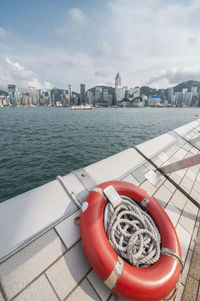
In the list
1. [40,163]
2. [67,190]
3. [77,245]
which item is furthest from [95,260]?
[40,163]

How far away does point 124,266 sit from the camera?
1108 millimetres

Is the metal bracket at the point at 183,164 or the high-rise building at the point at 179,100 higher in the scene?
the high-rise building at the point at 179,100

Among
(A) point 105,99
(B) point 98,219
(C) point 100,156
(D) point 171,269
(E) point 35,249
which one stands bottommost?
(C) point 100,156

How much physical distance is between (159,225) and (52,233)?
1322 mm

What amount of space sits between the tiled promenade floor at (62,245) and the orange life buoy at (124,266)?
7.2 inches

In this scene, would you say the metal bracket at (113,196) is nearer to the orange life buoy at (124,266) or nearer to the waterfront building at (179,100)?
the orange life buoy at (124,266)

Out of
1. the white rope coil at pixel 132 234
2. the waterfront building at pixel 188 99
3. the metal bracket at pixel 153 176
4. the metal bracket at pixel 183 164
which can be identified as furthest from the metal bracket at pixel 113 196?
the waterfront building at pixel 188 99

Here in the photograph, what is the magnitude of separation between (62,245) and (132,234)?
2.50 ft

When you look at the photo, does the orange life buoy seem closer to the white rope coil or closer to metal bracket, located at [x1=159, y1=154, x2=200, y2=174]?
the white rope coil

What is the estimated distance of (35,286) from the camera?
1.01 meters

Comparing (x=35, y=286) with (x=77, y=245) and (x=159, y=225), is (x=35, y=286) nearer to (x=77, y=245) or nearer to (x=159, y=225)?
(x=77, y=245)

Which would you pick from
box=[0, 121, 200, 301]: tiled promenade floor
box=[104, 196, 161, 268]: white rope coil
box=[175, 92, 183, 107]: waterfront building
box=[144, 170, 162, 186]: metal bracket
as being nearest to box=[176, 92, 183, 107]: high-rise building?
box=[175, 92, 183, 107]: waterfront building

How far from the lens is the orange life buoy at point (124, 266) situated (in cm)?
103

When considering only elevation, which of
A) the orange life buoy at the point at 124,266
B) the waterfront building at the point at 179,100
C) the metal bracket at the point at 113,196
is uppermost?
the waterfront building at the point at 179,100
